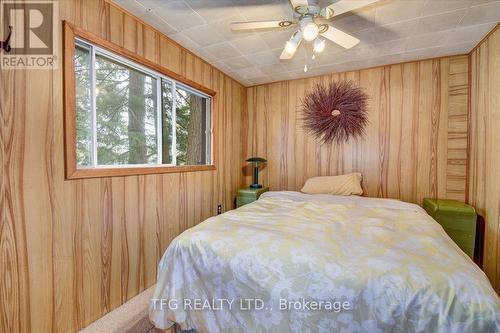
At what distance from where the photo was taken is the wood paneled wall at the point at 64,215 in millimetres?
1219

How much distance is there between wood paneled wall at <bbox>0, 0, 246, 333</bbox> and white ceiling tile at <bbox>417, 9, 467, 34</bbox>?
2.40 m

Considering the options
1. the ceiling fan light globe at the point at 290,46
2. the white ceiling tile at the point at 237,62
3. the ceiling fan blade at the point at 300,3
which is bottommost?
the ceiling fan light globe at the point at 290,46

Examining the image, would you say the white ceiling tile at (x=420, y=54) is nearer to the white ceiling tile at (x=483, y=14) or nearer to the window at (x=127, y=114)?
the white ceiling tile at (x=483, y=14)

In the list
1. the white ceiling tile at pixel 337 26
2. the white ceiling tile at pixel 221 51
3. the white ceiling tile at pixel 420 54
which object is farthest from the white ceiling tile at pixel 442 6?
the white ceiling tile at pixel 221 51

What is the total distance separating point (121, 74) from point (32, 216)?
1281mm

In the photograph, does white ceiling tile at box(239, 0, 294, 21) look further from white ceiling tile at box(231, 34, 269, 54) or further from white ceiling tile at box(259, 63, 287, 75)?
white ceiling tile at box(259, 63, 287, 75)

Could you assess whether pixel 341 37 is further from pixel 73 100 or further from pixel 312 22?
pixel 73 100

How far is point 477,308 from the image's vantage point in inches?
33.5

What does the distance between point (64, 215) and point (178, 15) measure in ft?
5.85

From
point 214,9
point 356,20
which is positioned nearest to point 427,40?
point 356,20

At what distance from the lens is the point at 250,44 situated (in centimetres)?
235

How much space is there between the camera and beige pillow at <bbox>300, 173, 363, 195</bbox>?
2764mm

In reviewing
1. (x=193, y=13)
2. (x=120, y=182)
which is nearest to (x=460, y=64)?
(x=193, y=13)

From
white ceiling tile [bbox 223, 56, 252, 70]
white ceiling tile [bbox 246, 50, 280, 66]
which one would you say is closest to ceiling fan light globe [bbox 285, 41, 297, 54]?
white ceiling tile [bbox 246, 50, 280, 66]
